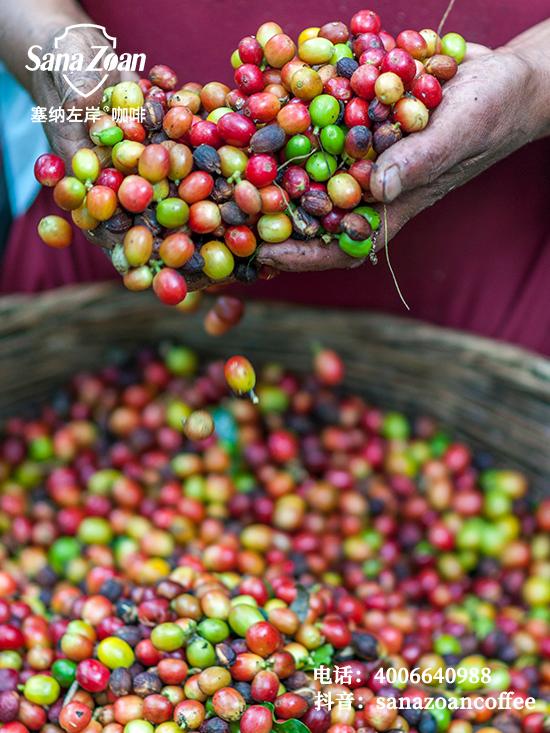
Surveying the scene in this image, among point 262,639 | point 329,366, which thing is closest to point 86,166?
point 262,639

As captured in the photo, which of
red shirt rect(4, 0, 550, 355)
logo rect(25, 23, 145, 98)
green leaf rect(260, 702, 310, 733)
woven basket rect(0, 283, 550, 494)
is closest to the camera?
green leaf rect(260, 702, 310, 733)

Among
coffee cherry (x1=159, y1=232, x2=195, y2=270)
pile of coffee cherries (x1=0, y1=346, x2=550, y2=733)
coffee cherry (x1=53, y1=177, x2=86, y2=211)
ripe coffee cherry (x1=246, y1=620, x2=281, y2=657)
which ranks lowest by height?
pile of coffee cherries (x1=0, y1=346, x2=550, y2=733)

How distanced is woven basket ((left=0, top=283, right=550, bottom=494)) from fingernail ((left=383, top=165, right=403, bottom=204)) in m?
1.19

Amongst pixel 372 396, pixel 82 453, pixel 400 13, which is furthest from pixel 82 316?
pixel 400 13

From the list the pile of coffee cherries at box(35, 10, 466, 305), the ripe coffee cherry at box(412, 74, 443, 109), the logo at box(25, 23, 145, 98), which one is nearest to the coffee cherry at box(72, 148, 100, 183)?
the pile of coffee cherries at box(35, 10, 466, 305)

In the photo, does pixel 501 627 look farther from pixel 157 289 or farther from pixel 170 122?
pixel 170 122

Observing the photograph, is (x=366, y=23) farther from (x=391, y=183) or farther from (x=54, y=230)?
(x=54, y=230)

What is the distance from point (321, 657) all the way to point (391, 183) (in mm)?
1449

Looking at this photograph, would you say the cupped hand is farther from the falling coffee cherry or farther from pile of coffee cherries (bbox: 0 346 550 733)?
the falling coffee cherry

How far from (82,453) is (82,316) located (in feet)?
2.26

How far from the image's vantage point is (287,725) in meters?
1.70

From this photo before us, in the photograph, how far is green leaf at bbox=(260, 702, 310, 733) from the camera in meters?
1.68

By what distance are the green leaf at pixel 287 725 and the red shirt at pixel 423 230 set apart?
1818 mm

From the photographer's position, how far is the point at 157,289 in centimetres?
173
